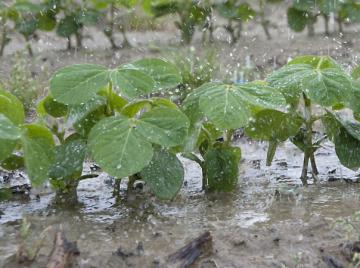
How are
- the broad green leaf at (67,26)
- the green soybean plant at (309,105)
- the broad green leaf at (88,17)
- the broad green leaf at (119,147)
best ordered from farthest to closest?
the broad green leaf at (67,26)
the broad green leaf at (88,17)
the green soybean plant at (309,105)
the broad green leaf at (119,147)

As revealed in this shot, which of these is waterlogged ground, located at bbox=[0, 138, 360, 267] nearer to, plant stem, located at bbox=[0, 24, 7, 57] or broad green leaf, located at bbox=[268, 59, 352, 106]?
broad green leaf, located at bbox=[268, 59, 352, 106]

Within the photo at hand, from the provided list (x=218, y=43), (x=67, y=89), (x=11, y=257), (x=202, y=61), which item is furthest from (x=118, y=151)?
(x=218, y=43)

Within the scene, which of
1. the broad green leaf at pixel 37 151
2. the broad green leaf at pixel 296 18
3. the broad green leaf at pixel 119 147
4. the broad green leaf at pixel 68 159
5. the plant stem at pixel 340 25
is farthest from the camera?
the plant stem at pixel 340 25

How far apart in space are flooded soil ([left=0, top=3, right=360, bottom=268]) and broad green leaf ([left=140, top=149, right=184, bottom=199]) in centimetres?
13

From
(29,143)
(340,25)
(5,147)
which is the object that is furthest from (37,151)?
(340,25)

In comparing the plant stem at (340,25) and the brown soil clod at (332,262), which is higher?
the plant stem at (340,25)

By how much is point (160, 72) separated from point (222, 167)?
0.49 m

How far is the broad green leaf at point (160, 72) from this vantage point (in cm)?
332

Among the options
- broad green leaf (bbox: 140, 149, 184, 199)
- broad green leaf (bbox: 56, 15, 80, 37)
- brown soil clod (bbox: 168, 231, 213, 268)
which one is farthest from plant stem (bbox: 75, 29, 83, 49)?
brown soil clod (bbox: 168, 231, 213, 268)

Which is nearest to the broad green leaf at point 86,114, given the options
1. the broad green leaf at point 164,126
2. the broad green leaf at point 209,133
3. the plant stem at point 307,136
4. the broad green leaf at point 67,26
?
the broad green leaf at point 164,126

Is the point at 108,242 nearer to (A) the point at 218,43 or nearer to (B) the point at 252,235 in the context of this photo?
(B) the point at 252,235

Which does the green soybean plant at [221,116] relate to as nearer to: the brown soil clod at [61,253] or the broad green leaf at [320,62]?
the broad green leaf at [320,62]

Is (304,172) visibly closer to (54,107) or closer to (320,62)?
(320,62)

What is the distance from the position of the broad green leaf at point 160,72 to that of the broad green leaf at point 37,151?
0.42 meters
